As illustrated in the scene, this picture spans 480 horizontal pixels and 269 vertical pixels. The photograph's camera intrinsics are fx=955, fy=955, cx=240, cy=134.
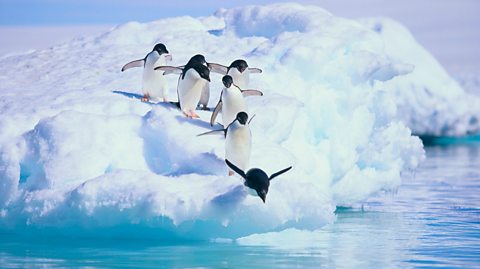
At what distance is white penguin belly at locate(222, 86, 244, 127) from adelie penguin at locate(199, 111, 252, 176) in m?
0.65

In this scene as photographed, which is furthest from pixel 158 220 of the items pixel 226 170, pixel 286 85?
pixel 286 85

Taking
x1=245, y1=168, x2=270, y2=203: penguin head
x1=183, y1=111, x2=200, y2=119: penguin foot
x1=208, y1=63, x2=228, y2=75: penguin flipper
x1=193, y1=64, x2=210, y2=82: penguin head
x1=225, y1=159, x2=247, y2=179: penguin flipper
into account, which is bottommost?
x1=245, y1=168, x2=270, y2=203: penguin head

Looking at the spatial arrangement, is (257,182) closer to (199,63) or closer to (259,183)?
(259,183)

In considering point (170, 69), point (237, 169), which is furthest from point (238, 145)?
point (170, 69)

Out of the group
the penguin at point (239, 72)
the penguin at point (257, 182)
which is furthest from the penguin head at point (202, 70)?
the penguin at point (257, 182)

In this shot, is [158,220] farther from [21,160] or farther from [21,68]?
[21,68]

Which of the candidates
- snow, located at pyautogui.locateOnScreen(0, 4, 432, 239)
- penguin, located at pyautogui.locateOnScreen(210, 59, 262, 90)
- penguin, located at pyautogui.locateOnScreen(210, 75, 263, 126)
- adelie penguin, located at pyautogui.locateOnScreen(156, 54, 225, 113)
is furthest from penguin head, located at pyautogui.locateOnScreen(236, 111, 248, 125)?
penguin, located at pyautogui.locateOnScreen(210, 59, 262, 90)

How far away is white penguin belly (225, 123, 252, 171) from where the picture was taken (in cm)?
853

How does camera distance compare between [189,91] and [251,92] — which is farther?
[251,92]

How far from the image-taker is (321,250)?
8.59 meters

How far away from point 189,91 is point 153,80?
2.11 feet

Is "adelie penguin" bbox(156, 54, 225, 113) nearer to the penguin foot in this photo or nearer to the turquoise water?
the penguin foot

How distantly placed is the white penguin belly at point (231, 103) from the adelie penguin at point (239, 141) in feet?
2.13

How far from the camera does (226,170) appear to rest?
879 centimetres
